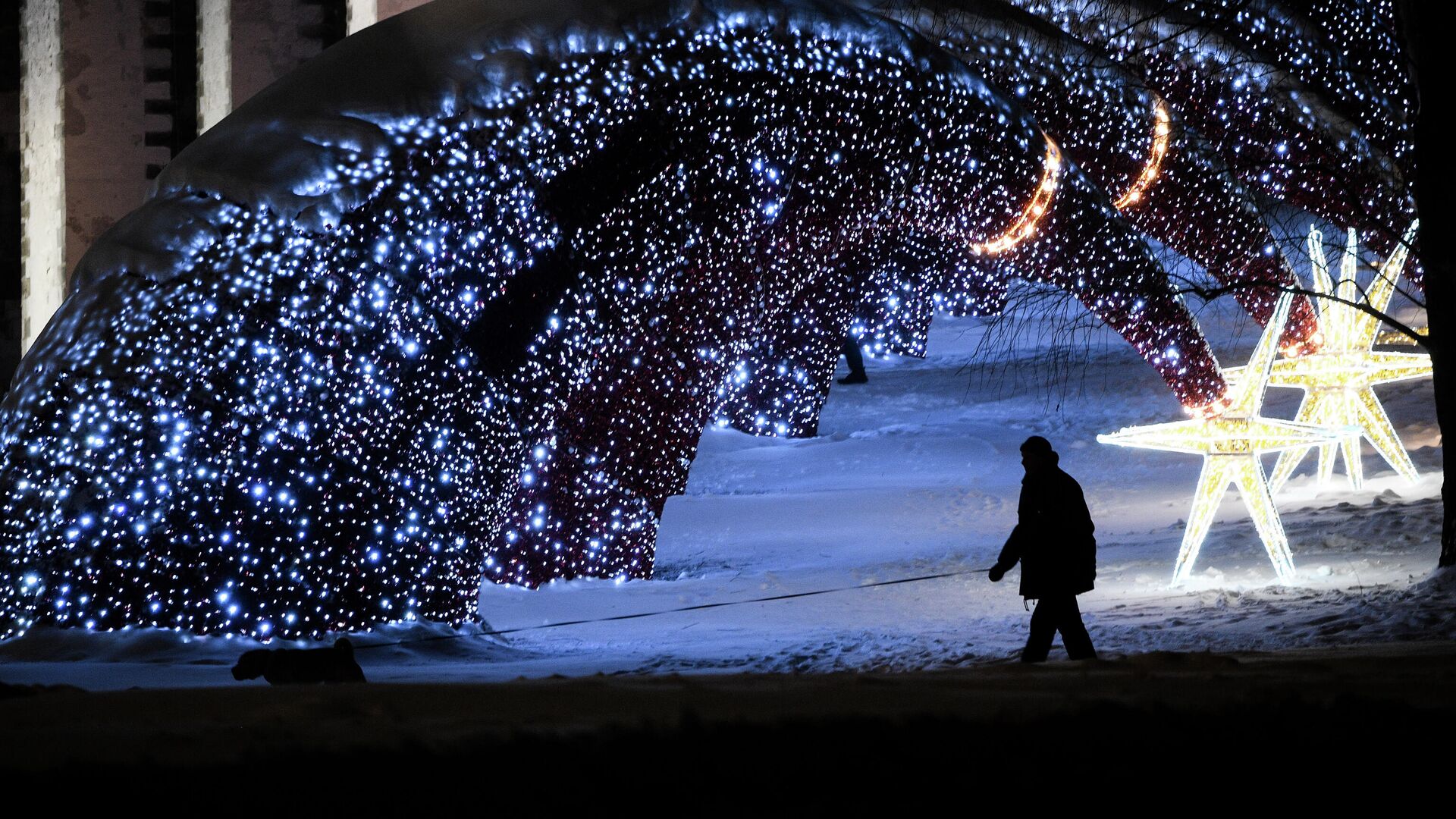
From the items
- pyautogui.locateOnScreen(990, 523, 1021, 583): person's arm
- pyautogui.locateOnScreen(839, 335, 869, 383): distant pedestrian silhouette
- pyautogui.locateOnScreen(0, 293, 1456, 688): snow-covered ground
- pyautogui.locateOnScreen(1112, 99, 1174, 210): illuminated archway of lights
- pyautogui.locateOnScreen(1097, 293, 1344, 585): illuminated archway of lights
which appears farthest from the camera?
pyautogui.locateOnScreen(839, 335, 869, 383): distant pedestrian silhouette

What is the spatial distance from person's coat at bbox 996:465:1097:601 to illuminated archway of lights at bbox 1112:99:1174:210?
5006mm

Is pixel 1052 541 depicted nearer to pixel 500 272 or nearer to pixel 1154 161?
pixel 500 272

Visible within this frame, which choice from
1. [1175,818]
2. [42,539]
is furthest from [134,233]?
[1175,818]

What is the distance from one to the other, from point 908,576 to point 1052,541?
12.0ft

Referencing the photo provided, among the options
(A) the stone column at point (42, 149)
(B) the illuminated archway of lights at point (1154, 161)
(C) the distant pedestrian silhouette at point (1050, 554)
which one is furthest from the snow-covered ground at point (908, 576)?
(A) the stone column at point (42, 149)

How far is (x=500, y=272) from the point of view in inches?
274

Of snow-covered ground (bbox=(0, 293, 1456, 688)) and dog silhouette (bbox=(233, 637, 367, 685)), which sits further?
snow-covered ground (bbox=(0, 293, 1456, 688))

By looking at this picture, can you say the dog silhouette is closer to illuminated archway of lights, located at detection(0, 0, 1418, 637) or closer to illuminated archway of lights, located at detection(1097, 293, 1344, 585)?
illuminated archway of lights, located at detection(0, 0, 1418, 637)

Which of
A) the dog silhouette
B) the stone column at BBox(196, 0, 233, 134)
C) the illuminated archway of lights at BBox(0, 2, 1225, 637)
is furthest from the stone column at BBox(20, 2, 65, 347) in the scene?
the dog silhouette

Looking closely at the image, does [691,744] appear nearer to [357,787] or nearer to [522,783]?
[522,783]

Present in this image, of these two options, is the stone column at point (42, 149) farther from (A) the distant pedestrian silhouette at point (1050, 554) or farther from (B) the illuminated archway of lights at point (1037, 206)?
(A) the distant pedestrian silhouette at point (1050, 554)

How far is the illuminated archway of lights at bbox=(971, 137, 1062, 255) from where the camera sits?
881cm

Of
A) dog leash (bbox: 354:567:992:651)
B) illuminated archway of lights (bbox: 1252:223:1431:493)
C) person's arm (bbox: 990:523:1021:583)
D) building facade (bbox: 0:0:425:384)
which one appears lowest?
dog leash (bbox: 354:567:992:651)

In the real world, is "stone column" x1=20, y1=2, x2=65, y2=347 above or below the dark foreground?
above
